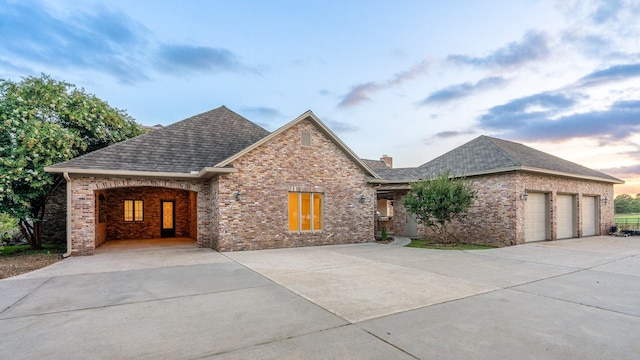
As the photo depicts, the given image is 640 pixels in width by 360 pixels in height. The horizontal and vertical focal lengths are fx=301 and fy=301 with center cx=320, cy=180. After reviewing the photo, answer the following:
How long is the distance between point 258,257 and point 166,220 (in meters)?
9.61

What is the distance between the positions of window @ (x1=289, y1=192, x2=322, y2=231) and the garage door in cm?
931

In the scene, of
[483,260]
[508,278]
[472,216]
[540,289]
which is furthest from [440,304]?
[472,216]

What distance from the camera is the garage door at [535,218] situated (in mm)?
13766

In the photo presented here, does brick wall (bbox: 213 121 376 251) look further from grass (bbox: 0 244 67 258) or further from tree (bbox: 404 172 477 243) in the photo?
grass (bbox: 0 244 67 258)

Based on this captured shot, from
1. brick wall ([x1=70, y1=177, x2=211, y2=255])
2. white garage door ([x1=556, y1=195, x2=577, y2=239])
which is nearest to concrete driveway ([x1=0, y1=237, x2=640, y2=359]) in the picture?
brick wall ([x1=70, y1=177, x2=211, y2=255])

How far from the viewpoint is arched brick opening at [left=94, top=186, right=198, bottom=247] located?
610 inches

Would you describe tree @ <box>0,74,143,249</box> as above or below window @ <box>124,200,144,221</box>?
above

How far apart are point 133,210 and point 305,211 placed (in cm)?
982

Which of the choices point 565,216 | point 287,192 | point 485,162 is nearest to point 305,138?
point 287,192

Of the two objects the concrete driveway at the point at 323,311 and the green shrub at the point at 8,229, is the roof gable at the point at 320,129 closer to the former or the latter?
the concrete driveway at the point at 323,311

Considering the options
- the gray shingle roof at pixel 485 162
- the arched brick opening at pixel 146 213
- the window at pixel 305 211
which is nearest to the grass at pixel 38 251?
the arched brick opening at pixel 146 213

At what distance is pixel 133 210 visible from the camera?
15992 millimetres

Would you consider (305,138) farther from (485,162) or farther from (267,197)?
(485,162)

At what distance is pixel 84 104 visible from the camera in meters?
13.8
